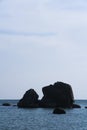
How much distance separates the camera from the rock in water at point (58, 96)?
483ft

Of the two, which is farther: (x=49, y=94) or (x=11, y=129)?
(x=49, y=94)

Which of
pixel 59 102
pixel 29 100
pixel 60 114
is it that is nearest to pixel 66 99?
pixel 59 102

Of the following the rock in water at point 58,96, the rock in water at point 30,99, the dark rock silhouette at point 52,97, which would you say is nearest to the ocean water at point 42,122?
the rock in water at point 30,99

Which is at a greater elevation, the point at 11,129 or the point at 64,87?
the point at 64,87

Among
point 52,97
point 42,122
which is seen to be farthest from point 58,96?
point 42,122

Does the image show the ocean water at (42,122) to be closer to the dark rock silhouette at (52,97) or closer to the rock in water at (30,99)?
the rock in water at (30,99)

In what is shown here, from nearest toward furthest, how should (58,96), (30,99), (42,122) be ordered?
(42,122) → (30,99) → (58,96)

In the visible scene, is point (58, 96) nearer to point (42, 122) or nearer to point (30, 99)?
point (30, 99)

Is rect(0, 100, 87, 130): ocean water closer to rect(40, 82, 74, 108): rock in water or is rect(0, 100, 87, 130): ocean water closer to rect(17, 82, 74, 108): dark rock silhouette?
rect(17, 82, 74, 108): dark rock silhouette

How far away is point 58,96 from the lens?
14725cm

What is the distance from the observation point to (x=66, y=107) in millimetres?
149125

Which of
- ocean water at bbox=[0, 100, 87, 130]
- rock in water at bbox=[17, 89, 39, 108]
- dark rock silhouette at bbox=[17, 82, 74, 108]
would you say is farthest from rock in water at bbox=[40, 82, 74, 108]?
ocean water at bbox=[0, 100, 87, 130]

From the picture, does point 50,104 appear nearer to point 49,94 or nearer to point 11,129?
point 49,94

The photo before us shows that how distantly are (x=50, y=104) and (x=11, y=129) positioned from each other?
77.3 metres
